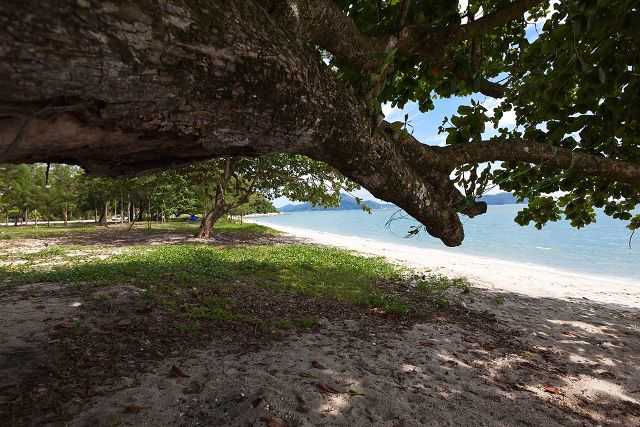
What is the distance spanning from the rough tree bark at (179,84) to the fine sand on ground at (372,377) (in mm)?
2124

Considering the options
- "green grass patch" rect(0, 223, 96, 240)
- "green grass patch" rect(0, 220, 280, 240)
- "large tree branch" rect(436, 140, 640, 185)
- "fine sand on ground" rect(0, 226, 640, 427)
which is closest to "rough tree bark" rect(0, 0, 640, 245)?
"large tree branch" rect(436, 140, 640, 185)

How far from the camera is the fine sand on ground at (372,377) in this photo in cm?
283

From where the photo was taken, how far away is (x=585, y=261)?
25.9 m

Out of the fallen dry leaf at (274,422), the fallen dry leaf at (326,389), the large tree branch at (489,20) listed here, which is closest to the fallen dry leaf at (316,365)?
the fallen dry leaf at (326,389)

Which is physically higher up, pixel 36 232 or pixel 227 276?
pixel 227 276

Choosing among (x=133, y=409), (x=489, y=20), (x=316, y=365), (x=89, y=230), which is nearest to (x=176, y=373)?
(x=133, y=409)

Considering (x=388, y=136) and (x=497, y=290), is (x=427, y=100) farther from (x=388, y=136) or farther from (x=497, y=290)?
(x=497, y=290)

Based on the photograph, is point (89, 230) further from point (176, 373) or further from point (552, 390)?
point (552, 390)

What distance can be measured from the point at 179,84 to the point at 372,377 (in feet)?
11.3

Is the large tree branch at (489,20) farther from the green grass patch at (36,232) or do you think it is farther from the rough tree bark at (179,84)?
the green grass patch at (36,232)

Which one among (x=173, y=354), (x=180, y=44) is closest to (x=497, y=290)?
(x=173, y=354)

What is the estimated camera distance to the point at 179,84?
1.71m

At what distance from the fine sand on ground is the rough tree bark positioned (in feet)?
6.97

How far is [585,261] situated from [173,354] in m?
32.0
